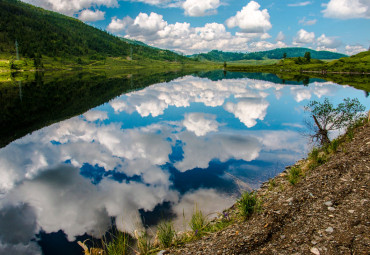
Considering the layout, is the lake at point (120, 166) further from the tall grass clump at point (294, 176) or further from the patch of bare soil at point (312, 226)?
the patch of bare soil at point (312, 226)

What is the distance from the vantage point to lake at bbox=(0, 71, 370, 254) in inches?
525

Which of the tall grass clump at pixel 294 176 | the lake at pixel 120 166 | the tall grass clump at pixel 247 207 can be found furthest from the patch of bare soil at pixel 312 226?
the lake at pixel 120 166

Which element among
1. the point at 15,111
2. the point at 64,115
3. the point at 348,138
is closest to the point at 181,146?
the point at 348,138

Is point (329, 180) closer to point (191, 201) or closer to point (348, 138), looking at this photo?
point (191, 201)

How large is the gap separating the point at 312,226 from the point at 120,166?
16618 millimetres

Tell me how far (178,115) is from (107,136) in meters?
16.3

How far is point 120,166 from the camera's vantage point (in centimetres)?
2123

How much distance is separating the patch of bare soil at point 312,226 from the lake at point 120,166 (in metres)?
4.42

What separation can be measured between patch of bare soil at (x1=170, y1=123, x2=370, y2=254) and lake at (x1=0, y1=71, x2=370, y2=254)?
4.42 metres

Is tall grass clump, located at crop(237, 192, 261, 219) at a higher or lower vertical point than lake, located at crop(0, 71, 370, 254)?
higher

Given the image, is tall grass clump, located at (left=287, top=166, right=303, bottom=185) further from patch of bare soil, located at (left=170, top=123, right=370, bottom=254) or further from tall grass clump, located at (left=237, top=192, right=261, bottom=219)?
tall grass clump, located at (left=237, top=192, right=261, bottom=219)

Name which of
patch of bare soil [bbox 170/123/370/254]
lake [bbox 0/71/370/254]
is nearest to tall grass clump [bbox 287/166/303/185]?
patch of bare soil [bbox 170/123/370/254]

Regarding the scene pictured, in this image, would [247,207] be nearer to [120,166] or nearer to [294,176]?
[294,176]

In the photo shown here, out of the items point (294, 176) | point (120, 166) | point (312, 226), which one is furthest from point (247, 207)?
point (120, 166)
